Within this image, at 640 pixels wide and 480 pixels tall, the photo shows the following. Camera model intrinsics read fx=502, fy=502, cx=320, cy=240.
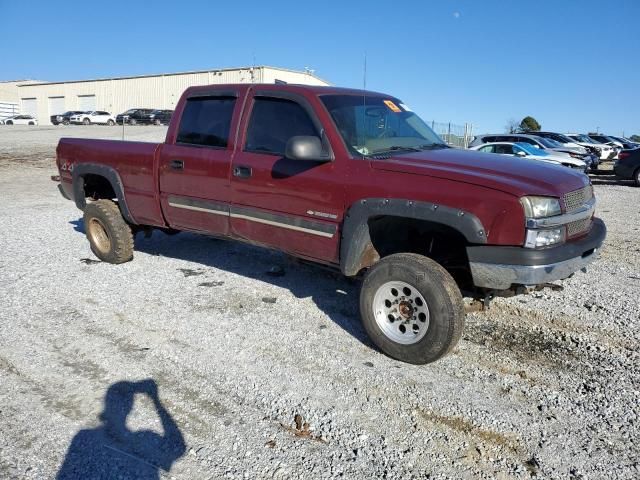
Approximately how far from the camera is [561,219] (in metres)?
3.34

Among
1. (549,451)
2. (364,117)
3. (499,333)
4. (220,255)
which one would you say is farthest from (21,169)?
A: (549,451)

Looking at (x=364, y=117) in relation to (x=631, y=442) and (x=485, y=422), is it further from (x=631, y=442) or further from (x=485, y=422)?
(x=631, y=442)

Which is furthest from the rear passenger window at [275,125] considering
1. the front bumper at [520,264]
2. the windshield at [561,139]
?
the windshield at [561,139]

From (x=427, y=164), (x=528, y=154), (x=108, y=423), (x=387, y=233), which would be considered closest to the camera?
(x=108, y=423)

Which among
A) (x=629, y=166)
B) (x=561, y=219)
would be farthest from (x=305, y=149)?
(x=629, y=166)

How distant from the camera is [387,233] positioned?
13.7ft

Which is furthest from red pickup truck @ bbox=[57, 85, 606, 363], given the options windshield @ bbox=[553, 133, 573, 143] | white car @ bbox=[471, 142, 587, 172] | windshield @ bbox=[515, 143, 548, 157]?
windshield @ bbox=[553, 133, 573, 143]

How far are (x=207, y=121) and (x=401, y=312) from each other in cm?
271

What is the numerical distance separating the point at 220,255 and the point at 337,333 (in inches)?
110

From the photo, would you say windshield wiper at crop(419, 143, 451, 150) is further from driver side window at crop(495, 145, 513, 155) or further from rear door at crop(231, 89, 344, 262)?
driver side window at crop(495, 145, 513, 155)

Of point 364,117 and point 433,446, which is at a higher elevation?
point 364,117

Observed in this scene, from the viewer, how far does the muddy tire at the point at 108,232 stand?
5.89 m

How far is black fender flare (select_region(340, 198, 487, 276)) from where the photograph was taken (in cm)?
329

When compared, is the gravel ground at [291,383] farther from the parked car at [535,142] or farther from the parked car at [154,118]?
the parked car at [154,118]
